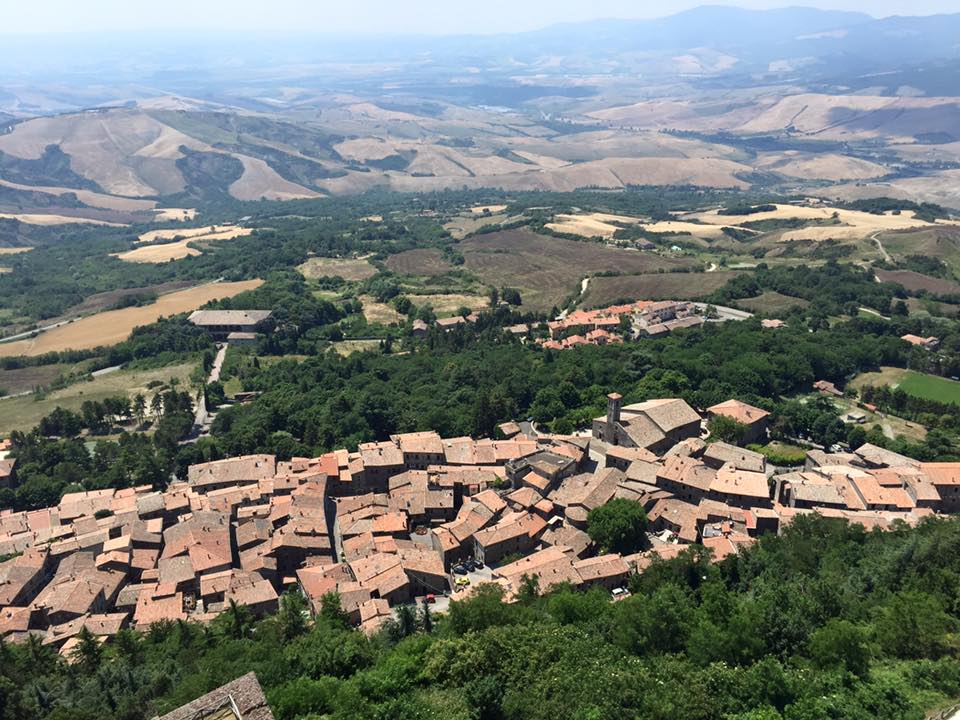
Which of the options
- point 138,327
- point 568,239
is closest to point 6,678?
→ point 138,327

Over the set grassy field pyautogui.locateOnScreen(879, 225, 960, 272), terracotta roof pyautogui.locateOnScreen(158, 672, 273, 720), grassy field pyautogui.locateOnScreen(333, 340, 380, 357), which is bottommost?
grassy field pyautogui.locateOnScreen(333, 340, 380, 357)

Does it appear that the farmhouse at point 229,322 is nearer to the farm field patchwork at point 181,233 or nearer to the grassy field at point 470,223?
the grassy field at point 470,223

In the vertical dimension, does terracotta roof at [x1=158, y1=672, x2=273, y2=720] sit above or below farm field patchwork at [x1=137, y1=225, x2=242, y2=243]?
above

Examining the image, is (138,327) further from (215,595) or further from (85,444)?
(215,595)

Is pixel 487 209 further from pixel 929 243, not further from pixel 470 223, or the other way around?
pixel 929 243

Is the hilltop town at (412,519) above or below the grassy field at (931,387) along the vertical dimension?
above

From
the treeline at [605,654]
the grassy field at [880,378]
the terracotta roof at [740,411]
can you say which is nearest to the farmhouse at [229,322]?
the terracotta roof at [740,411]

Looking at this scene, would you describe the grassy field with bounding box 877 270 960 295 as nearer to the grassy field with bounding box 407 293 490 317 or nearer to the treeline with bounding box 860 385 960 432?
the treeline with bounding box 860 385 960 432

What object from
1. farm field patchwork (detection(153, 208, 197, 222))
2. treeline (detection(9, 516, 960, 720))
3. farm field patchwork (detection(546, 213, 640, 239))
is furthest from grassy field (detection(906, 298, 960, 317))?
farm field patchwork (detection(153, 208, 197, 222))
